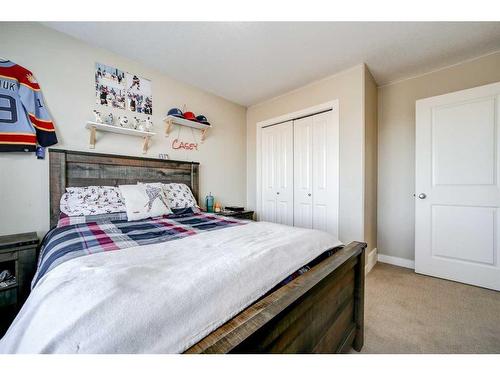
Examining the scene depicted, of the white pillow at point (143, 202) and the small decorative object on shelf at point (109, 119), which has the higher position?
the small decorative object on shelf at point (109, 119)

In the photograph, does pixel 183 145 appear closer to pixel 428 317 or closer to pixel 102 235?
pixel 102 235

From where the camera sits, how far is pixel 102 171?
2115 mm

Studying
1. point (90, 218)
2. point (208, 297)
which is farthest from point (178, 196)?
point (208, 297)

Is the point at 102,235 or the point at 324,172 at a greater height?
the point at 324,172

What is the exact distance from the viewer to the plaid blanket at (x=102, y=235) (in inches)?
38.6

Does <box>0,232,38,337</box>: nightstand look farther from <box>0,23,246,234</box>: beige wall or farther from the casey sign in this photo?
the casey sign

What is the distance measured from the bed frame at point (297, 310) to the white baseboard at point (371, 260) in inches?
54.7

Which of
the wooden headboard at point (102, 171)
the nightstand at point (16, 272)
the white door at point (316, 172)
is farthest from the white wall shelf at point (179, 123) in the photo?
the nightstand at point (16, 272)

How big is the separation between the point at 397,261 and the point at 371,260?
40 centimetres

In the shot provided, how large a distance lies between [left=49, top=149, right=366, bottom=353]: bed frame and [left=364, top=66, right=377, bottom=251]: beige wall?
4.63 feet

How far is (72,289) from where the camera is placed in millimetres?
622

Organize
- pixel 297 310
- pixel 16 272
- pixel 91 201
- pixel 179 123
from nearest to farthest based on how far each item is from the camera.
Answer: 1. pixel 297 310
2. pixel 16 272
3. pixel 91 201
4. pixel 179 123

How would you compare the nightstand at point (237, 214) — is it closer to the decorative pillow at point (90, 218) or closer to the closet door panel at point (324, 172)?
the closet door panel at point (324, 172)
